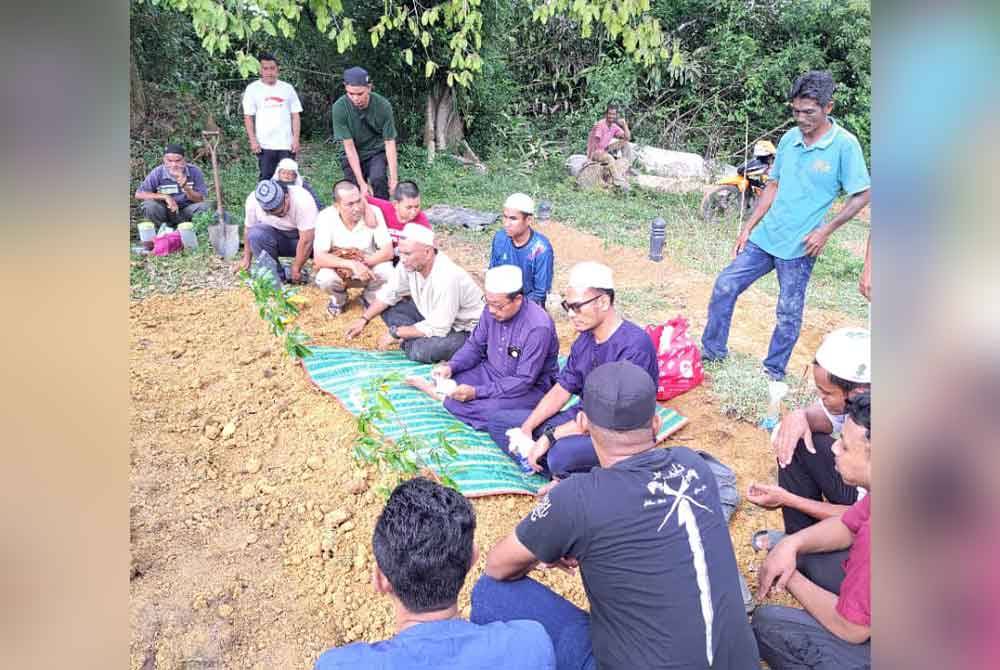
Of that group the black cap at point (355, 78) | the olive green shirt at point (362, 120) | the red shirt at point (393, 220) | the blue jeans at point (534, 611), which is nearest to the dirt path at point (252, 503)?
the blue jeans at point (534, 611)

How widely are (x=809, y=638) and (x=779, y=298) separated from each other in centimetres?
261

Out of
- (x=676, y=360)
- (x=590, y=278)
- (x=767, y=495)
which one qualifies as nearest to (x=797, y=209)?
(x=676, y=360)

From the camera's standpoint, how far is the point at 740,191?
8.59 metres

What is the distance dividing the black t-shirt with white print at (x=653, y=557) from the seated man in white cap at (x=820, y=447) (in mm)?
824

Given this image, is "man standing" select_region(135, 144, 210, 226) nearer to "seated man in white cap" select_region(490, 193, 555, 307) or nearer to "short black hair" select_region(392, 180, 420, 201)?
"short black hair" select_region(392, 180, 420, 201)

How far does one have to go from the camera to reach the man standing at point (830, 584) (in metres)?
2.01

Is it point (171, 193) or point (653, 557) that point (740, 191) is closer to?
point (171, 193)

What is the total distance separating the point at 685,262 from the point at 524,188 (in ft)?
10.8

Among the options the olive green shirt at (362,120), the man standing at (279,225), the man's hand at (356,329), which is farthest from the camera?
the olive green shirt at (362,120)

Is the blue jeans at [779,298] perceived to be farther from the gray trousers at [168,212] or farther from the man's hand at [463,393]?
the gray trousers at [168,212]
